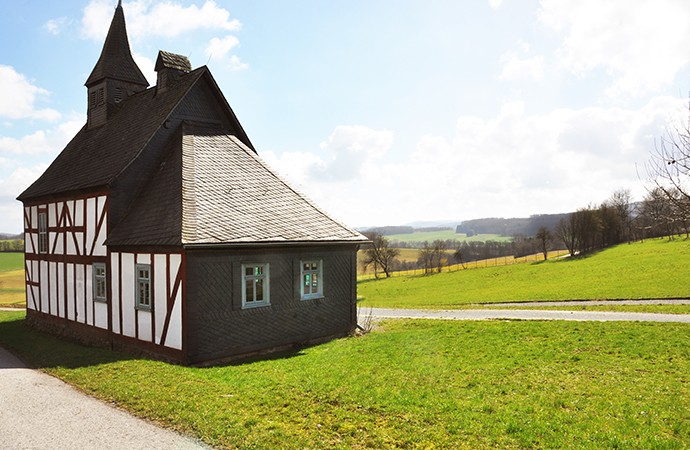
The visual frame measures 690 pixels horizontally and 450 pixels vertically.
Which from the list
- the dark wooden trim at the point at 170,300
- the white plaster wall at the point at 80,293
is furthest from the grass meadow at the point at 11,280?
the dark wooden trim at the point at 170,300

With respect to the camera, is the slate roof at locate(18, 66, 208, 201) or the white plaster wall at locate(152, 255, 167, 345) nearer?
the white plaster wall at locate(152, 255, 167, 345)

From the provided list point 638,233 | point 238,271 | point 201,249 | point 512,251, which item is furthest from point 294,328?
point 512,251

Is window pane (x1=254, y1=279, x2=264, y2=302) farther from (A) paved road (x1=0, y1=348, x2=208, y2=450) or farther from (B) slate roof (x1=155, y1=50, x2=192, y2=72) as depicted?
(B) slate roof (x1=155, y1=50, x2=192, y2=72)

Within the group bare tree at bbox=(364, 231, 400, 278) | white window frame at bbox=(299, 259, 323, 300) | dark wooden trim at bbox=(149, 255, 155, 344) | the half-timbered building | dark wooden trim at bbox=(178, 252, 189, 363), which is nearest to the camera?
dark wooden trim at bbox=(178, 252, 189, 363)

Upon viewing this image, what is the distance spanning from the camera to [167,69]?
2220 centimetres

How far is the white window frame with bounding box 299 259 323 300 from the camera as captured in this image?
58.2ft

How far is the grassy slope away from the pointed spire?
74.5ft

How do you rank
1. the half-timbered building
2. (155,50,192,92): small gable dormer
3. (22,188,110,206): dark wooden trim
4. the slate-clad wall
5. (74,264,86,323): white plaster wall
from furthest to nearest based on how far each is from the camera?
(155,50,192,92): small gable dormer
(74,264,86,323): white plaster wall
(22,188,110,206): dark wooden trim
the half-timbered building
the slate-clad wall

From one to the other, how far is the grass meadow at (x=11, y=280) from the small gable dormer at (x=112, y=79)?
20.5 meters

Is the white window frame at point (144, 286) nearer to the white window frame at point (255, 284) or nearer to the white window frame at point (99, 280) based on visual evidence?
the white window frame at point (99, 280)

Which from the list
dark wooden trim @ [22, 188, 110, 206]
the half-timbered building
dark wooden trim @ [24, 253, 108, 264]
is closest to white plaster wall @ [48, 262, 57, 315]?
the half-timbered building

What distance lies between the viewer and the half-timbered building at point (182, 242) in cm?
1503

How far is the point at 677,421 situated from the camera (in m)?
8.56

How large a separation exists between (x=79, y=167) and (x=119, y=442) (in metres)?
17.9
